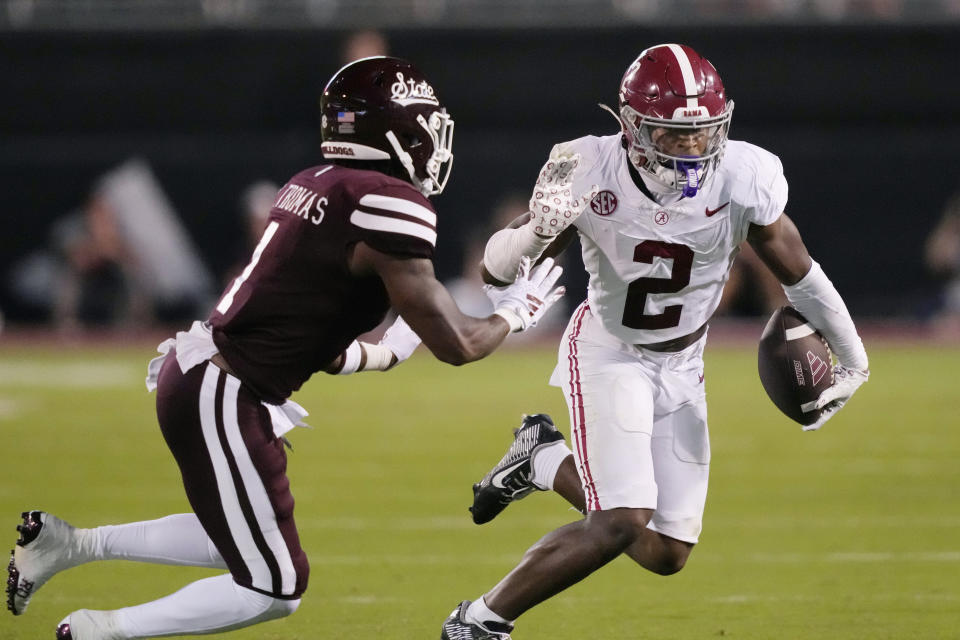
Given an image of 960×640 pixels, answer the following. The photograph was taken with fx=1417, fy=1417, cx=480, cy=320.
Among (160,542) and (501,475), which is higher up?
(160,542)

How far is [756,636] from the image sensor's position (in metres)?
3.61

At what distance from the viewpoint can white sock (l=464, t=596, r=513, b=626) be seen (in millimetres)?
3203

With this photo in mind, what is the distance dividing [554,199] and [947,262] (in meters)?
8.45

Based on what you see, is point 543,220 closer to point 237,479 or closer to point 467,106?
point 237,479

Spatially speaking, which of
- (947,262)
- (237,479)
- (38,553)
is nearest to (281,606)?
(237,479)

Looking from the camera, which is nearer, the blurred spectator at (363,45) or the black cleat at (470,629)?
the black cleat at (470,629)

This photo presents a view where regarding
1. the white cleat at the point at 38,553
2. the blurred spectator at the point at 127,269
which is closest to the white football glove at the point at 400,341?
the white cleat at the point at 38,553

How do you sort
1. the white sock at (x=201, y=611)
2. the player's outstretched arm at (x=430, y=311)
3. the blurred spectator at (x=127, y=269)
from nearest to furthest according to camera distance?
the player's outstretched arm at (x=430, y=311)
the white sock at (x=201, y=611)
the blurred spectator at (x=127, y=269)

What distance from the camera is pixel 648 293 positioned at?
3.44 meters

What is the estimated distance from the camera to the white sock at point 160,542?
3.22 meters

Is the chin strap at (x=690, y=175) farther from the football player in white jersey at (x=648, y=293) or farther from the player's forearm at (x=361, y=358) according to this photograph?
the player's forearm at (x=361, y=358)

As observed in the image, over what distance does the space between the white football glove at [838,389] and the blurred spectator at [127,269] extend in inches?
322

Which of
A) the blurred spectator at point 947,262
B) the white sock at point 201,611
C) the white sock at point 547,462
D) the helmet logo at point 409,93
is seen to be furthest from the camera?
the blurred spectator at point 947,262

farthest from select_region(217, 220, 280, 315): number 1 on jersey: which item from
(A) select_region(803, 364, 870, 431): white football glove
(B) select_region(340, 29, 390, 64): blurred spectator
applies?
(B) select_region(340, 29, 390, 64): blurred spectator
